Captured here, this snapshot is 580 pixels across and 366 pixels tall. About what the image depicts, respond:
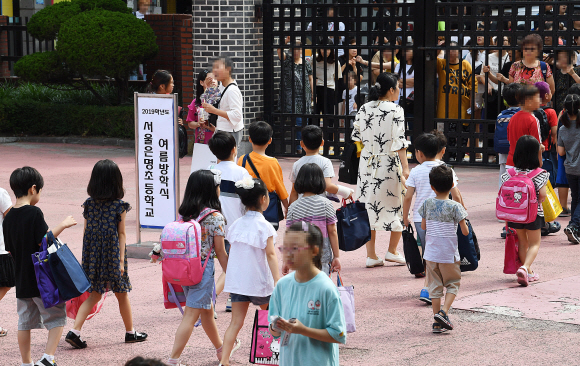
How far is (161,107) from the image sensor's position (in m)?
7.75

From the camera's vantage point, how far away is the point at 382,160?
7.57 metres

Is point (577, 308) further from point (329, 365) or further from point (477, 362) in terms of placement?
point (329, 365)

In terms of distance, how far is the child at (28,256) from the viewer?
505cm

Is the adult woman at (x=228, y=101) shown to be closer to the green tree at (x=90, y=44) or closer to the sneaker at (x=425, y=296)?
the sneaker at (x=425, y=296)

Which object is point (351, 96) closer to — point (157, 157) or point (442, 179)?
point (157, 157)

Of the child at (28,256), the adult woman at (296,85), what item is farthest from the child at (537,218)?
the adult woman at (296,85)

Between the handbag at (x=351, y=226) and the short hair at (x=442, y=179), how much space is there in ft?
2.11

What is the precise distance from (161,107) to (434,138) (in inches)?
105

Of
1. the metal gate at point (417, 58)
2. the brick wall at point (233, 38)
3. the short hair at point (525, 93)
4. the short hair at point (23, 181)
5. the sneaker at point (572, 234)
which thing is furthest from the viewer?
the brick wall at point (233, 38)

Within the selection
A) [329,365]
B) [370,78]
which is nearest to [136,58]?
[370,78]

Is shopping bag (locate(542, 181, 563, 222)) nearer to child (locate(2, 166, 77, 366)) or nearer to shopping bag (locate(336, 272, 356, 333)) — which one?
shopping bag (locate(336, 272, 356, 333))

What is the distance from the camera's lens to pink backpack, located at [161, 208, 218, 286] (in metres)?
4.90

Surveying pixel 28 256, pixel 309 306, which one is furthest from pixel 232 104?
pixel 309 306

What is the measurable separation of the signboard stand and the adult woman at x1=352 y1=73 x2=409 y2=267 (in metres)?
1.75
